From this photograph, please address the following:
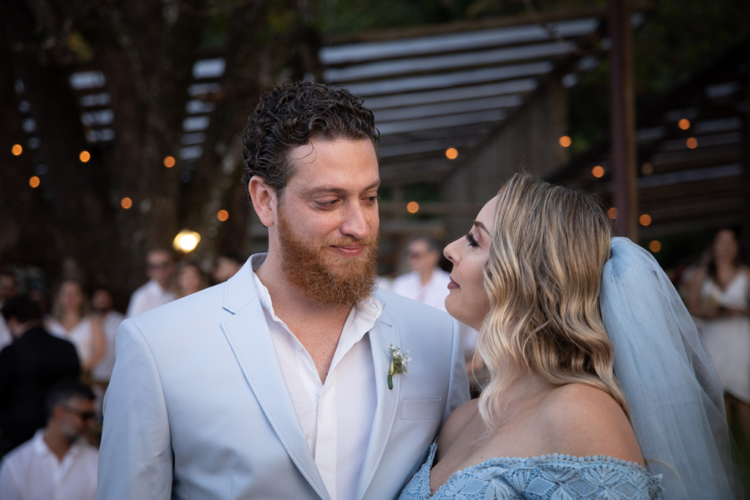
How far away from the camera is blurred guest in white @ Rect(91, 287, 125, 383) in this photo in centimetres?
632

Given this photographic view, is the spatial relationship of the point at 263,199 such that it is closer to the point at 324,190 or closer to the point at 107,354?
the point at 324,190

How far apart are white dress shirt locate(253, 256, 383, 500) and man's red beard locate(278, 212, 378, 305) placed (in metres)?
0.12

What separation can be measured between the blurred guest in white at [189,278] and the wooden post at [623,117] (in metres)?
3.90

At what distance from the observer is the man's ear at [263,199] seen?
7.19ft

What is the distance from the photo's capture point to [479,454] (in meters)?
1.99

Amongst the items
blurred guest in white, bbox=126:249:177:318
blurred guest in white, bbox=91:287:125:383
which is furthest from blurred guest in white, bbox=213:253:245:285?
blurred guest in white, bbox=91:287:125:383

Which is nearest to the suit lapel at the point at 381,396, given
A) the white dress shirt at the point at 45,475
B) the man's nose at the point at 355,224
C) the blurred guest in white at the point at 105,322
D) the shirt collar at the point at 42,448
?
the man's nose at the point at 355,224

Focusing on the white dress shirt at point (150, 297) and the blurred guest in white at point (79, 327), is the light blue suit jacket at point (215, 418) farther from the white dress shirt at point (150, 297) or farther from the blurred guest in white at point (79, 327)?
the blurred guest in white at point (79, 327)

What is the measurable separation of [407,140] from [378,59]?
16.0ft

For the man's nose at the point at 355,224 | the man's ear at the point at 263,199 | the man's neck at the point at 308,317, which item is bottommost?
the man's neck at the point at 308,317

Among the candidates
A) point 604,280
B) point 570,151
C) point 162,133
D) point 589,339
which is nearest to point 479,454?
point 589,339

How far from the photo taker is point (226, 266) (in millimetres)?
5672

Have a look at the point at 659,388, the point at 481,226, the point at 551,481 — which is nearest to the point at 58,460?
the point at 481,226

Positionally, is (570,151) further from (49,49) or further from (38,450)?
(38,450)
